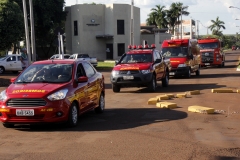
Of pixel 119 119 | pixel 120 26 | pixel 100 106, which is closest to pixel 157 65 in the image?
pixel 100 106

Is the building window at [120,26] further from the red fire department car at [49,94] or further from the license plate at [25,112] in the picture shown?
the license plate at [25,112]

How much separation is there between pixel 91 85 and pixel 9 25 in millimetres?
29514

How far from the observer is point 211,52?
37.9m

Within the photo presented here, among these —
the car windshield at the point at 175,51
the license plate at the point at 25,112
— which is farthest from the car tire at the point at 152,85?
the license plate at the point at 25,112

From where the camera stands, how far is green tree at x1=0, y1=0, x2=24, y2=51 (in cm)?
3897

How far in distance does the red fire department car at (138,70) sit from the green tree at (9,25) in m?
21.9

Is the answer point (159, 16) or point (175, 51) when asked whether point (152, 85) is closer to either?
point (175, 51)

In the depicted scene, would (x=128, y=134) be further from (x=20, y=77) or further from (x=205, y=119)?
(x=20, y=77)

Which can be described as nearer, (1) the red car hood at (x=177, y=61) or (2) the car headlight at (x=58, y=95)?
(2) the car headlight at (x=58, y=95)

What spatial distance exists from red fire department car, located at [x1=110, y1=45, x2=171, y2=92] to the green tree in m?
21.9

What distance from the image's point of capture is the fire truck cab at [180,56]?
2576 centimetres

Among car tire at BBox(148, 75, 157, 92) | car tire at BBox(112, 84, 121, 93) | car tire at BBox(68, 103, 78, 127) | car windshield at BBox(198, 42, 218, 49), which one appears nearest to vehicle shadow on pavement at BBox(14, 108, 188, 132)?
car tire at BBox(68, 103, 78, 127)

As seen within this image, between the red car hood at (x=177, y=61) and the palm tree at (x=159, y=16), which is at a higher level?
the palm tree at (x=159, y=16)

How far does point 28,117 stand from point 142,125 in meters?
2.79
